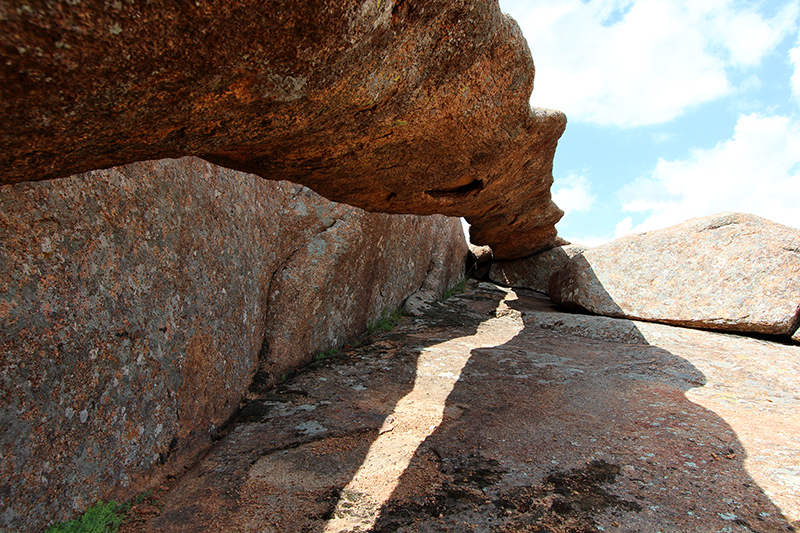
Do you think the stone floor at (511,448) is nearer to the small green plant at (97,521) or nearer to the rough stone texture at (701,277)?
the small green plant at (97,521)

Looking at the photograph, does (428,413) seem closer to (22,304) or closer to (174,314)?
(174,314)

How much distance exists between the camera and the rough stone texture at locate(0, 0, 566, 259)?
1.04 metres

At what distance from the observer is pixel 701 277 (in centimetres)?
604

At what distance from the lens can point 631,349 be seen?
5.13 metres

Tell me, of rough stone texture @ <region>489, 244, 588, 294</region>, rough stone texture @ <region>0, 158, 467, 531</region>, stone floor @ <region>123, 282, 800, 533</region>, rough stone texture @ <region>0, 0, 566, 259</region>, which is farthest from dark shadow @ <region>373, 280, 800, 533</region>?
rough stone texture @ <region>489, 244, 588, 294</region>

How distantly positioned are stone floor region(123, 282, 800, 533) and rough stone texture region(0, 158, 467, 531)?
0.32 meters

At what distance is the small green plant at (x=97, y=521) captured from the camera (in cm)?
200

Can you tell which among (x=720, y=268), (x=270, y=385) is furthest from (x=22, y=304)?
(x=720, y=268)

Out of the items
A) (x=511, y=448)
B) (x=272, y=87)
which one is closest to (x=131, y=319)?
(x=272, y=87)

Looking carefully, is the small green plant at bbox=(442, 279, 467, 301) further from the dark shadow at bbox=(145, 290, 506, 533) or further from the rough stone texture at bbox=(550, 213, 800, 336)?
the dark shadow at bbox=(145, 290, 506, 533)

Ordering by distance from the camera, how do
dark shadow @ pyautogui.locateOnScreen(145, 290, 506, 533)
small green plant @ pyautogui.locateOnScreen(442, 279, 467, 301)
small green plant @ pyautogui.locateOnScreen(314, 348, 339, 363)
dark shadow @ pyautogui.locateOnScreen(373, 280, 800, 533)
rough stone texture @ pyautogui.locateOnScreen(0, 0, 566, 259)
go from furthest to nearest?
small green plant @ pyautogui.locateOnScreen(442, 279, 467, 301)
small green plant @ pyautogui.locateOnScreen(314, 348, 339, 363)
dark shadow @ pyautogui.locateOnScreen(145, 290, 506, 533)
dark shadow @ pyautogui.locateOnScreen(373, 280, 800, 533)
rough stone texture @ pyautogui.locateOnScreen(0, 0, 566, 259)

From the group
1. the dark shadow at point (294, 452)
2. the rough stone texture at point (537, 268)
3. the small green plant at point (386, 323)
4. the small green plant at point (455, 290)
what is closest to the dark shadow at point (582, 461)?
the dark shadow at point (294, 452)

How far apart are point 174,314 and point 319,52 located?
2.04 meters

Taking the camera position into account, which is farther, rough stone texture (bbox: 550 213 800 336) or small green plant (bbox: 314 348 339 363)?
rough stone texture (bbox: 550 213 800 336)
